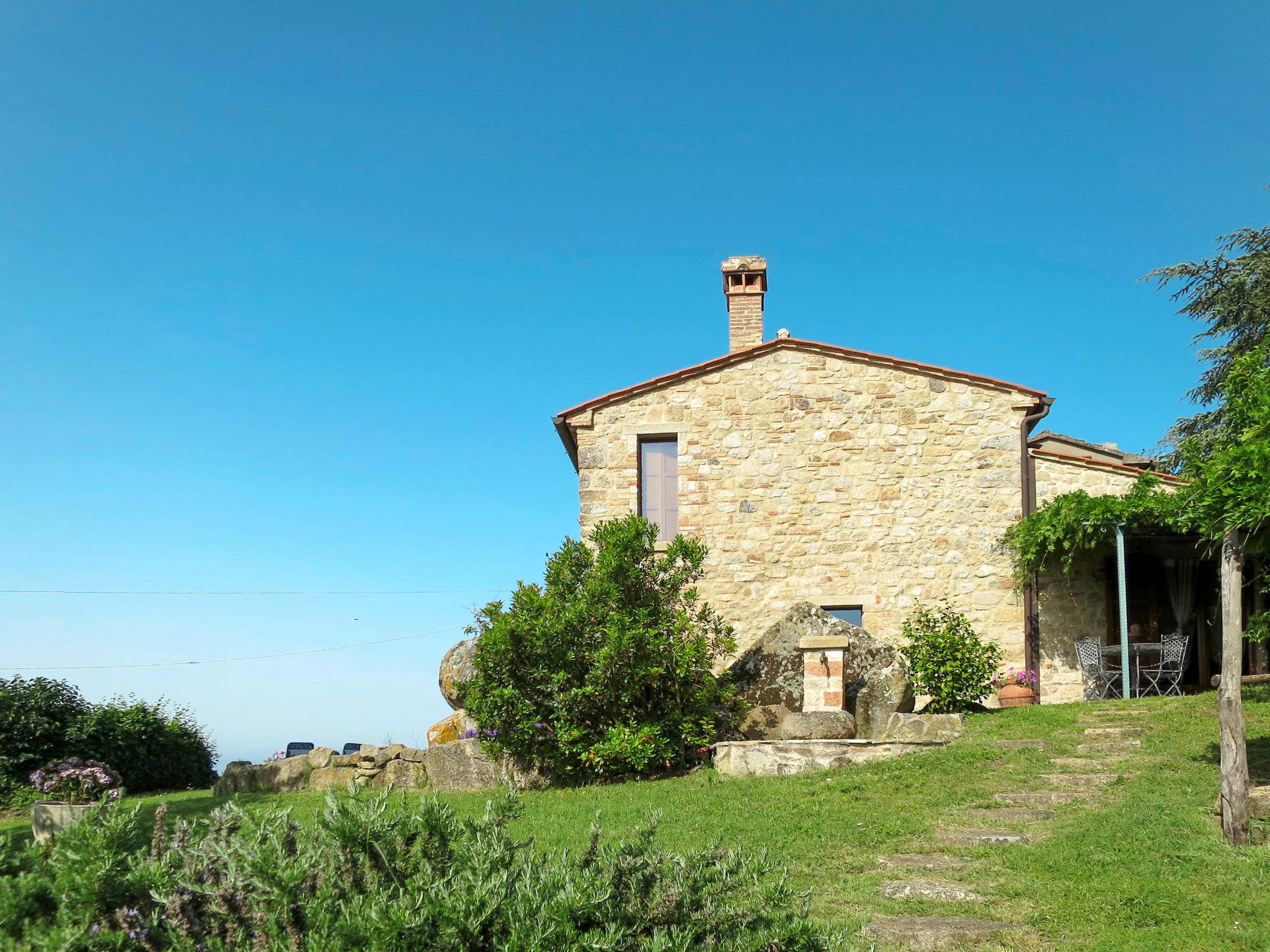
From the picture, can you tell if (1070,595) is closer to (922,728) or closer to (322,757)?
(922,728)

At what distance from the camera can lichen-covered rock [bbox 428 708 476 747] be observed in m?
13.4

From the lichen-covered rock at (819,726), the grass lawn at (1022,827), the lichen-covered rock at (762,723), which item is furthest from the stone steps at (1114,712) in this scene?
the lichen-covered rock at (762,723)

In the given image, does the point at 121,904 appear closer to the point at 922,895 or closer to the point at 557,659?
the point at 922,895

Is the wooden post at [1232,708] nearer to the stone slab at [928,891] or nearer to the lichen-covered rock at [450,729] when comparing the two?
the stone slab at [928,891]

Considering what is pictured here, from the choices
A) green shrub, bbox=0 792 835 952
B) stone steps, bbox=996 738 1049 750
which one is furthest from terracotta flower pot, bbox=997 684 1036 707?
green shrub, bbox=0 792 835 952

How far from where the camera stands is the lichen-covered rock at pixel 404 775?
467 inches

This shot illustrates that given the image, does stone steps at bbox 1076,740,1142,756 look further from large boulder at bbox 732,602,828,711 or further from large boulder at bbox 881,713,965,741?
large boulder at bbox 732,602,828,711

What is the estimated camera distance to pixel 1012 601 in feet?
47.3

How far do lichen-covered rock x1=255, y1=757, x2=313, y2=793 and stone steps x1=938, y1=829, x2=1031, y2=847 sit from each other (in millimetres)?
8130

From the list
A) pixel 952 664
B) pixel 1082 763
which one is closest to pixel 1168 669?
pixel 952 664

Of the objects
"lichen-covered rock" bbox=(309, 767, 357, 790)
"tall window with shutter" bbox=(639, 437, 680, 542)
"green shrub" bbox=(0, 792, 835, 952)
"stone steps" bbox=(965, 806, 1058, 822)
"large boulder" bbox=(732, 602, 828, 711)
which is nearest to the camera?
"green shrub" bbox=(0, 792, 835, 952)

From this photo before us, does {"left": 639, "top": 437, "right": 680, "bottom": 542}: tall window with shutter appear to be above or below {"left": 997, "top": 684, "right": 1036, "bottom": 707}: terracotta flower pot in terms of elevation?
above

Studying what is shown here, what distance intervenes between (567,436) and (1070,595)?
25.6 ft

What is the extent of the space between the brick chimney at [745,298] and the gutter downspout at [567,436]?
305cm
